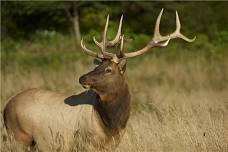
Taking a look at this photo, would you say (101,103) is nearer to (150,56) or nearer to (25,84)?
(25,84)

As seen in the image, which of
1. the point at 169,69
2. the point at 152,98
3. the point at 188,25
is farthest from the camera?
the point at 188,25

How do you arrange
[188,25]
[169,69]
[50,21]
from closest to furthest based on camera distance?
1. [169,69]
2. [188,25]
3. [50,21]

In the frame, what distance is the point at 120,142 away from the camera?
32.2ft

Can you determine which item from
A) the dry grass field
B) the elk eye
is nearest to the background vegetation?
the dry grass field

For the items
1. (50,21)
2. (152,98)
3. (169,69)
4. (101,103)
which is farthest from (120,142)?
(50,21)

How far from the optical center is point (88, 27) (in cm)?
3091

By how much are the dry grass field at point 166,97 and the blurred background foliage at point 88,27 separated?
3.46 ft

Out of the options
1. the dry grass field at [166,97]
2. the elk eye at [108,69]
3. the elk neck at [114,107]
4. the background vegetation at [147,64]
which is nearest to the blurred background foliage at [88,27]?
the background vegetation at [147,64]

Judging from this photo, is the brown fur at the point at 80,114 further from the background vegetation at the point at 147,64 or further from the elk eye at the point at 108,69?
the background vegetation at the point at 147,64

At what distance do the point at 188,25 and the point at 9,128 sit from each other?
14.6 meters

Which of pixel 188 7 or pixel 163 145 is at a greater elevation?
pixel 188 7

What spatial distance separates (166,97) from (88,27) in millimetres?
15856

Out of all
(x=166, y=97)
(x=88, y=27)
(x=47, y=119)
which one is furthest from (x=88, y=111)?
(x=88, y=27)

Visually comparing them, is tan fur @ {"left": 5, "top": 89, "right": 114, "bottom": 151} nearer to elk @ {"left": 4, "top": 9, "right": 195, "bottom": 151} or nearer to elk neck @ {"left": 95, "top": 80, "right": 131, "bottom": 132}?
elk @ {"left": 4, "top": 9, "right": 195, "bottom": 151}
